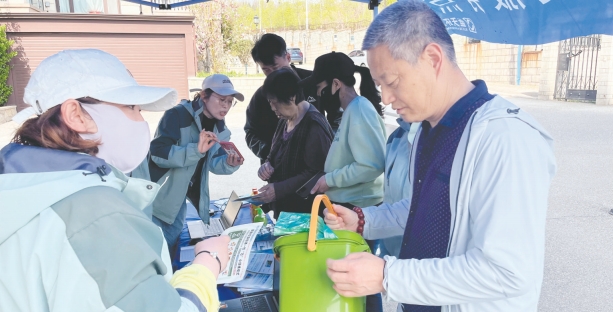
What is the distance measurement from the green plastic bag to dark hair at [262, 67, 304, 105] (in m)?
1.10

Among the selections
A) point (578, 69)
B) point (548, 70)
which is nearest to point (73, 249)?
point (578, 69)

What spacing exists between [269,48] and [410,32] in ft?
8.73

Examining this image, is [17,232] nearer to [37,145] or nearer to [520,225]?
[37,145]

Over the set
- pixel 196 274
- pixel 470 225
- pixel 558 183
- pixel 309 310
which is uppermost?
pixel 470 225

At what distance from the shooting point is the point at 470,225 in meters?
1.07

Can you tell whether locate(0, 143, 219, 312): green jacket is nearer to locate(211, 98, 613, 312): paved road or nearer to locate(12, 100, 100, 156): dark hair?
locate(12, 100, 100, 156): dark hair

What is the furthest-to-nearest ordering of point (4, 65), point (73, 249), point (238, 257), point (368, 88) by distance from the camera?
1. point (4, 65)
2. point (368, 88)
3. point (238, 257)
4. point (73, 249)

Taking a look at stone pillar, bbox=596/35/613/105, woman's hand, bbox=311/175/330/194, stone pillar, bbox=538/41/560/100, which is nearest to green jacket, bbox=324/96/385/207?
woman's hand, bbox=311/175/330/194

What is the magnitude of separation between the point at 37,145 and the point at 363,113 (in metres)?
1.78

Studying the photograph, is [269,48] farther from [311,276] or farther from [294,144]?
[311,276]

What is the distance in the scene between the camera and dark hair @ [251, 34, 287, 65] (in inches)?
144

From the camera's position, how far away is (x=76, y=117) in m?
1.03

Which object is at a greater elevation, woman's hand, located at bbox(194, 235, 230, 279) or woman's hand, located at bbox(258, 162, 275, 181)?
woman's hand, located at bbox(194, 235, 230, 279)

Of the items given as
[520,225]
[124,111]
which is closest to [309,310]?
[520,225]
